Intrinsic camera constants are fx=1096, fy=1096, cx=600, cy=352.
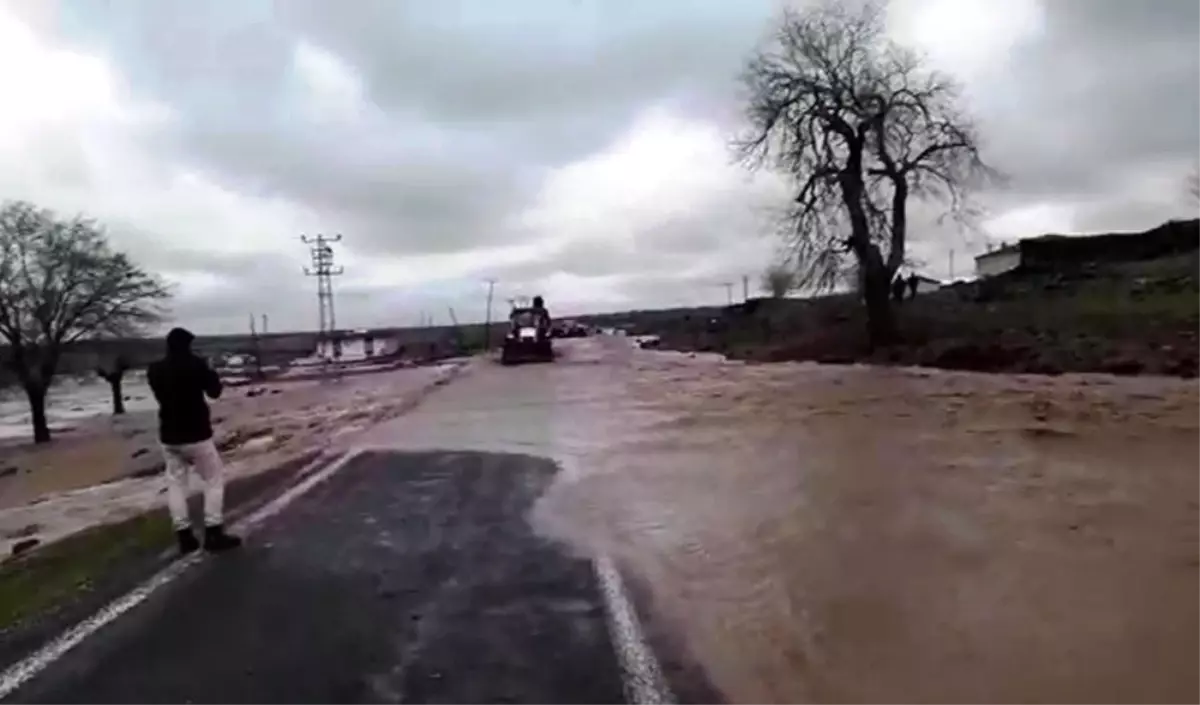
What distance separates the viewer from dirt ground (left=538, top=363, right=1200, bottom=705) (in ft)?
20.0

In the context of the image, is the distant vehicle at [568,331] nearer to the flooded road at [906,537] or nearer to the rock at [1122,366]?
the rock at [1122,366]

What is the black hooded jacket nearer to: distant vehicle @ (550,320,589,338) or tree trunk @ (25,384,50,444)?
tree trunk @ (25,384,50,444)

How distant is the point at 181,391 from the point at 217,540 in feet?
4.28

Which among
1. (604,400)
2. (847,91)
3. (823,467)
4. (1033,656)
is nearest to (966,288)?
(847,91)

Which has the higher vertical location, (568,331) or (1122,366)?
(568,331)

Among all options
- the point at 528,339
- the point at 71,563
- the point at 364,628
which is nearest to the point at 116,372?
the point at 528,339

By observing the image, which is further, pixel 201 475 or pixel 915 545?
pixel 201 475

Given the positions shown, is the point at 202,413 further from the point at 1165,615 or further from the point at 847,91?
the point at 847,91

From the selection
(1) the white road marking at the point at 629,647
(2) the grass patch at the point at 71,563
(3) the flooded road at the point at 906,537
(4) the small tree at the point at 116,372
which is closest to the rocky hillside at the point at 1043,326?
(3) the flooded road at the point at 906,537

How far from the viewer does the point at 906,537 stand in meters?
9.78

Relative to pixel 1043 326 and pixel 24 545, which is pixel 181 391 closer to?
pixel 24 545

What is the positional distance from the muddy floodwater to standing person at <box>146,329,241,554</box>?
2981 mm

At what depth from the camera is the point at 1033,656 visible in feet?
20.8

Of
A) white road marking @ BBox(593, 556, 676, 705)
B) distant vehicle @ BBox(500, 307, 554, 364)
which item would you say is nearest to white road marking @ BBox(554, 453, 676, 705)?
white road marking @ BBox(593, 556, 676, 705)
